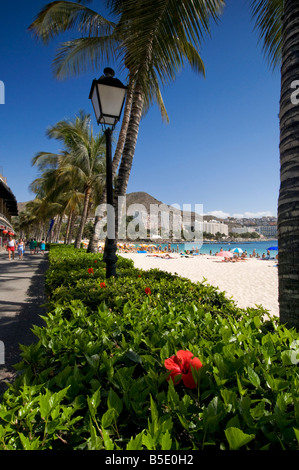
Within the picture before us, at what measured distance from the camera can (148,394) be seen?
1.19 m

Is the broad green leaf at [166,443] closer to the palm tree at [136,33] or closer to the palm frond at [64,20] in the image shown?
Answer: the palm tree at [136,33]

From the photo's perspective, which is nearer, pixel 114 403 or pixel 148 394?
pixel 114 403

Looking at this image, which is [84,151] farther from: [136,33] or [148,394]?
[148,394]

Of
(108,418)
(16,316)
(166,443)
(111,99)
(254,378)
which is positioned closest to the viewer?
(166,443)

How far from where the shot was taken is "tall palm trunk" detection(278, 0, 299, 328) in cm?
245

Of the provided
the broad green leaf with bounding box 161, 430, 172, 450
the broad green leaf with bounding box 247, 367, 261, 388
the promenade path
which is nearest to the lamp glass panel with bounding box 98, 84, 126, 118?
the promenade path

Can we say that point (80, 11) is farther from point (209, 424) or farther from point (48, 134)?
point (48, 134)

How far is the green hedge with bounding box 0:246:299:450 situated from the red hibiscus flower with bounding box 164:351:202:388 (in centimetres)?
4

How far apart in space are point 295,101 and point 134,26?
13.4 feet

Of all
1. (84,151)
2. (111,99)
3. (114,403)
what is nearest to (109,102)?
(111,99)

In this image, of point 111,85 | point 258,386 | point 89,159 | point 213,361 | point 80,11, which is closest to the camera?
point 258,386

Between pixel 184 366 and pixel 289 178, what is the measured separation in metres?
2.22
